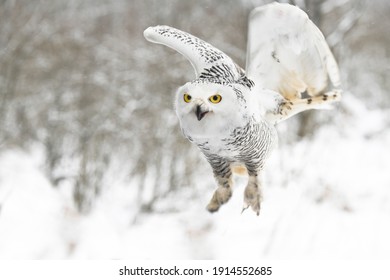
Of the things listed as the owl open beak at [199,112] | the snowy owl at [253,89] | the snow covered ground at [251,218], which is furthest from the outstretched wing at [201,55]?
the snow covered ground at [251,218]

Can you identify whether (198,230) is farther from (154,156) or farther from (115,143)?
(115,143)

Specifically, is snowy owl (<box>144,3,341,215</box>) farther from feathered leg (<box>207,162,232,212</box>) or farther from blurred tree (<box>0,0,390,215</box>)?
blurred tree (<box>0,0,390,215</box>)

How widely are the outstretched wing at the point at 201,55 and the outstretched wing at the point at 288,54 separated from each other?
0.08 metres

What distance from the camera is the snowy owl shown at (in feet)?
3.08

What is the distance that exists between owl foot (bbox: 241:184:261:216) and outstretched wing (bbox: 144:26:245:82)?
327 millimetres

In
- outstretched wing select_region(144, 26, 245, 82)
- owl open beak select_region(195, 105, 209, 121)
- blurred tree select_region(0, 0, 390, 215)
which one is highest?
blurred tree select_region(0, 0, 390, 215)

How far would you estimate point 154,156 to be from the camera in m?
3.75

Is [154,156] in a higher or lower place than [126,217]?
higher

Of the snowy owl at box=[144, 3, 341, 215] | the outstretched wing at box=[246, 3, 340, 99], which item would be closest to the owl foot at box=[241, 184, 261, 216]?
the snowy owl at box=[144, 3, 341, 215]

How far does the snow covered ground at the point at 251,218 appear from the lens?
237 centimetres

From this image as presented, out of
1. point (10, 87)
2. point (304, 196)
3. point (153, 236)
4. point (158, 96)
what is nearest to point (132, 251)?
point (153, 236)

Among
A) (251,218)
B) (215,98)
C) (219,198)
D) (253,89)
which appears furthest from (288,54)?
(251,218)

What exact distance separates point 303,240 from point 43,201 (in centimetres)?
221

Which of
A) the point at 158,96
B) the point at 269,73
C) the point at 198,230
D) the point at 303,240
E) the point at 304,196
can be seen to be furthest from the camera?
the point at 158,96
